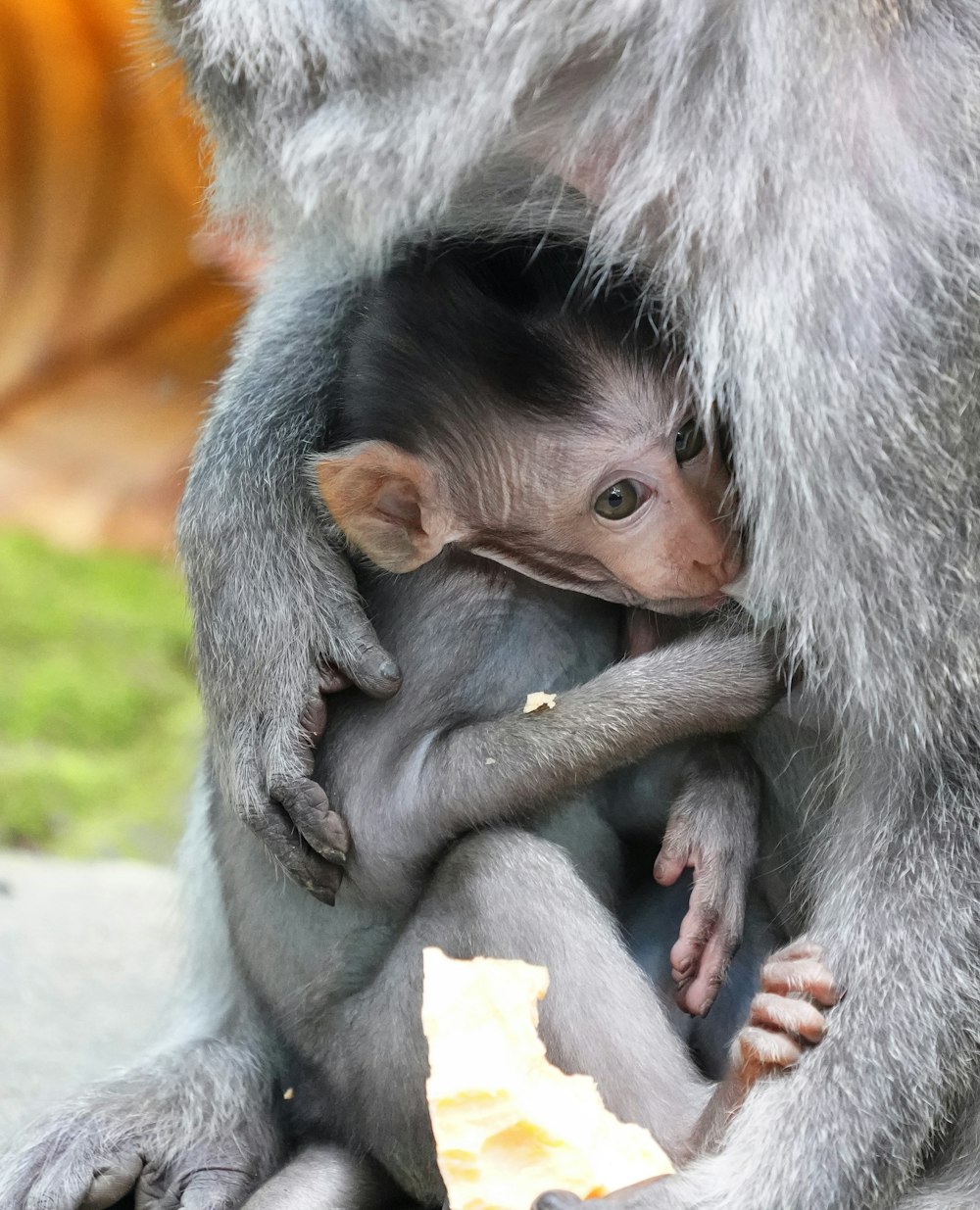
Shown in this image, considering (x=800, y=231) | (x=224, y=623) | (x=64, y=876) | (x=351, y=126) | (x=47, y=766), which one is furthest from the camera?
(x=47, y=766)

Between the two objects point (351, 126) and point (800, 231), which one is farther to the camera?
point (351, 126)

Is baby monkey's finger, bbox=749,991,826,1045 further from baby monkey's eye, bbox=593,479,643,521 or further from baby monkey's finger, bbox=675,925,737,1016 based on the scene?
baby monkey's eye, bbox=593,479,643,521

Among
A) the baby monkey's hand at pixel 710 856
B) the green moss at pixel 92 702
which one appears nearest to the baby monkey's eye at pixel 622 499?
the baby monkey's hand at pixel 710 856

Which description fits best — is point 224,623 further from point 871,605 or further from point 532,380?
point 871,605

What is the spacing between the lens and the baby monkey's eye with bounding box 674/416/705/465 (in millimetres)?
2133

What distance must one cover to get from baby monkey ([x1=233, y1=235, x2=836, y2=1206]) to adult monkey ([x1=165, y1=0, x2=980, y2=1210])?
0.46 ft

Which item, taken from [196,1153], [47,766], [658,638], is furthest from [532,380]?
[47,766]

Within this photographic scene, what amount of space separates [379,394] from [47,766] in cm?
317

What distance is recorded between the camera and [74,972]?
134 inches

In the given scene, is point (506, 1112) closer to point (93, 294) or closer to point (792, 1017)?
point (792, 1017)

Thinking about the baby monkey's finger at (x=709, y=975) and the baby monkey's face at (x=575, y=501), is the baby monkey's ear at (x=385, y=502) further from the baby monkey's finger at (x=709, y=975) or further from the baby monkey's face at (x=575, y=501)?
the baby monkey's finger at (x=709, y=975)

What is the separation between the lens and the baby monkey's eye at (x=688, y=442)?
7.00 ft

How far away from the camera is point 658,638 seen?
86.8 inches

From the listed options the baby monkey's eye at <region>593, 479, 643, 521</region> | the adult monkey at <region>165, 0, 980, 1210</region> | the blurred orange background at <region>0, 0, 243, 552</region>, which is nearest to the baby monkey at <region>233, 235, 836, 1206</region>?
the baby monkey's eye at <region>593, 479, 643, 521</region>
